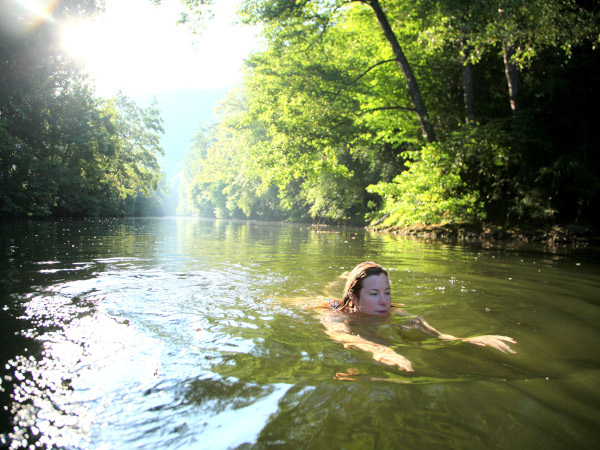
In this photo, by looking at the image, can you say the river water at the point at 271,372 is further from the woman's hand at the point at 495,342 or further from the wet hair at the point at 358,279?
the wet hair at the point at 358,279

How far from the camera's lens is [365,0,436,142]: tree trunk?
14.8 m

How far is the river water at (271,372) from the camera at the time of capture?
1754mm

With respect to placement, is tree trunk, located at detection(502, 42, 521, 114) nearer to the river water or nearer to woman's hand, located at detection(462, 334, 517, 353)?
the river water

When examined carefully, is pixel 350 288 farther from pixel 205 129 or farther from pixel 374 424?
pixel 205 129

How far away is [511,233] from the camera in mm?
14453

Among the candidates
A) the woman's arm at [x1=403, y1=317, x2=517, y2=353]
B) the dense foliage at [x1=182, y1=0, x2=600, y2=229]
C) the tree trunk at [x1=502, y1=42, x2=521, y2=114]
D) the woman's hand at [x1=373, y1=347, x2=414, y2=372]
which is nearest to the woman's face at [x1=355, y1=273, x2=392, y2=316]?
the woman's arm at [x1=403, y1=317, x2=517, y2=353]

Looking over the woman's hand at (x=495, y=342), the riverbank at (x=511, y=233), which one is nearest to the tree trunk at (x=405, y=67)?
the riverbank at (x=511, y=233)

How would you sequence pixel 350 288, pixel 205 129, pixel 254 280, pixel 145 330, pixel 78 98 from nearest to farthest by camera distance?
1. pixel 145 330
2. pixel 350 288
3. pixel 254 280
4. pixel 78 98
5. pixel 205 129

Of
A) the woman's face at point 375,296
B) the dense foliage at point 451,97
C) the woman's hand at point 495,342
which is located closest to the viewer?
the woman's hand at point 495,342

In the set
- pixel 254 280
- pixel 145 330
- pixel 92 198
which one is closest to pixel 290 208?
pixel 92 198

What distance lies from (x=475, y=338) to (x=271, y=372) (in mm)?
1750

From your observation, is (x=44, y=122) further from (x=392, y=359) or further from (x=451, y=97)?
(x=392, y=359)

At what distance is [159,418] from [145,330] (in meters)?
1.52

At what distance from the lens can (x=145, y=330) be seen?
10.6 ft
